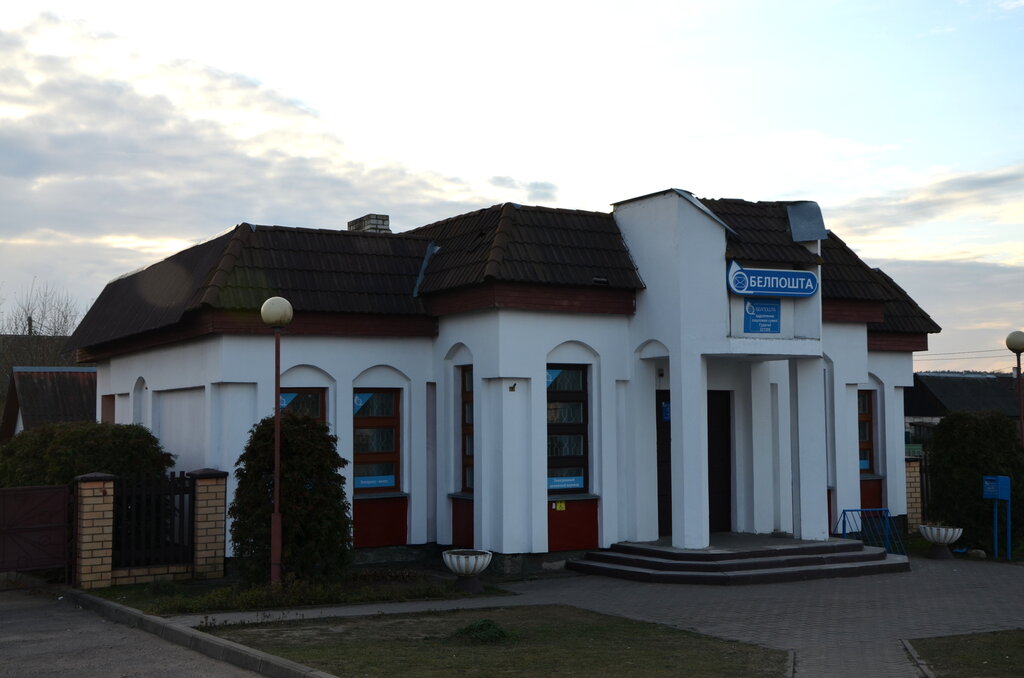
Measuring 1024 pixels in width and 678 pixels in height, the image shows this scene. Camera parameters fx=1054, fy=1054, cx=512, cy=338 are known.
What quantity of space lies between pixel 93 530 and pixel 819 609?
980 cm

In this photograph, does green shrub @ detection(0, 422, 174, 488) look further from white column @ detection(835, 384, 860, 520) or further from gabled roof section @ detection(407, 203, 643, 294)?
white column @ detection(835, 384, 860, 520)

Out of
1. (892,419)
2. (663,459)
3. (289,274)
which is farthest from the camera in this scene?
(892,419)

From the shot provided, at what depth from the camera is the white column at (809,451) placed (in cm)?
1719

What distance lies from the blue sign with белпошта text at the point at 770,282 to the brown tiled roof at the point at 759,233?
221 mm

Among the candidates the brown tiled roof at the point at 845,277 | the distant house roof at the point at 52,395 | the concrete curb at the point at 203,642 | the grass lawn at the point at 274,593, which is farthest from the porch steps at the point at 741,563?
the distant house roof at the point at 52,395

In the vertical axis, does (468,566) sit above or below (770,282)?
below

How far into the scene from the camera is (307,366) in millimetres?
16953

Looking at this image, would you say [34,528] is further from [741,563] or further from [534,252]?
[741,563]

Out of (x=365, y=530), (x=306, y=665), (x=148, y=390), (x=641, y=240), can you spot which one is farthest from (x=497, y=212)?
(x=306, y=665)

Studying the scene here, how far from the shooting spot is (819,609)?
1288 centimetres

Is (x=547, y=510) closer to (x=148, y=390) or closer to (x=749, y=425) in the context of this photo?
(x=749, y=425)

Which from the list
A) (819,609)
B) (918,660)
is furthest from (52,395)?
(918,660)

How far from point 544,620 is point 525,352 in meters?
5.32

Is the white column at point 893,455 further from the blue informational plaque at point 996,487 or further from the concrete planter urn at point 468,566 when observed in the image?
the concrete planter urn at point 468,566
